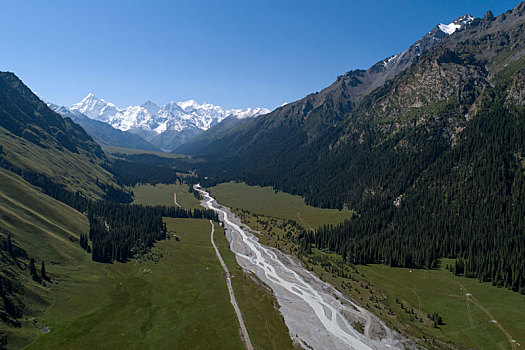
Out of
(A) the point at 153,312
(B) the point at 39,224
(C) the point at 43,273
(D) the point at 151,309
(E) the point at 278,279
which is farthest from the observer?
(B) the point at 39,224

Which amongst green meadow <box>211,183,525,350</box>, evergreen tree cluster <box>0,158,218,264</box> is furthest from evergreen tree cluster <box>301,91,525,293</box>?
evergreen tree cluster <box>0,158,218,264</box>

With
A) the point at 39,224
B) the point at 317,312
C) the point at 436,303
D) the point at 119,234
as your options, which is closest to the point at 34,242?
the point at 39,224

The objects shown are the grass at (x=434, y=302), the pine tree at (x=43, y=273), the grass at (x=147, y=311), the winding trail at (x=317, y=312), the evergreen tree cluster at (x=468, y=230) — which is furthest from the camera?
the evergreen tree cluster at (x=468, y=230)

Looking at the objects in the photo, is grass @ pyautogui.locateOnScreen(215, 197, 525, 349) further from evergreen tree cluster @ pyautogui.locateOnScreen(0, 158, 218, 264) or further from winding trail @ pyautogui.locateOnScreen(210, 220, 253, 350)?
evergreen tree cluster @ pyautogui.locateOnScreen(0, 158, 218, 264)

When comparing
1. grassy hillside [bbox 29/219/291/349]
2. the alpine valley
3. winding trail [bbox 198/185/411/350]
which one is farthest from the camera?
winding trail [bbox 198/185/411/350]

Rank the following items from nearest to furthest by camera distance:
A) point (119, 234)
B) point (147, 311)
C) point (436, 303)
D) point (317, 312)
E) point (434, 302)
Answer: point (147, 311), point (317, 312), point (436, 303), point (434, 302), point (119, 234)

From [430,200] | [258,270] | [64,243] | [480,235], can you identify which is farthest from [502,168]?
[64,243]

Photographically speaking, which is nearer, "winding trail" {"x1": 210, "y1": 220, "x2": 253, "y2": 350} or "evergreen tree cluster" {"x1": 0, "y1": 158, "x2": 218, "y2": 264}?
"winding trail" {"x1": 210, "y1": 220, "x2": 253, "y2": 350}

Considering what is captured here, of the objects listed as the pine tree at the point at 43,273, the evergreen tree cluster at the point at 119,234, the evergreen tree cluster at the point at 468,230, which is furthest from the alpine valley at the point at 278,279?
the evergreen tree cluster at the point at 119,234

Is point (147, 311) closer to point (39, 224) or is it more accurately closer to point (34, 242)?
point (34, 242)

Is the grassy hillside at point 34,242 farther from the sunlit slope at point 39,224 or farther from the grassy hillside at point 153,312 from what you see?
the grassy hillside at point 153,312
